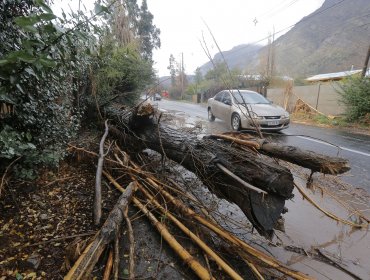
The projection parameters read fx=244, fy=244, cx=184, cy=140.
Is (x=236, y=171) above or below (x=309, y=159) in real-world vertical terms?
below

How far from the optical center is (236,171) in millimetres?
2541

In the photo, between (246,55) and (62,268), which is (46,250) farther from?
(246,55)

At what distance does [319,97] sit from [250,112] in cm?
1041

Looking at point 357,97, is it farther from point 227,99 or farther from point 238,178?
point 238,178

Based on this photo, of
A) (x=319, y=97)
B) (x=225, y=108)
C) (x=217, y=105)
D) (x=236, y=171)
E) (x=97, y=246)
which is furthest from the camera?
(x=319, y=97)

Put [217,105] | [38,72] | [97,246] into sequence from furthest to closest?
1. [217,105]
2. [38,72]
3. [97,246]

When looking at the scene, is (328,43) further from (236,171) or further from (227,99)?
(236,171)

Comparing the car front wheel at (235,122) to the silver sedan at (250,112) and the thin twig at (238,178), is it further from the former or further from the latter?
the thin twig at (238,178)

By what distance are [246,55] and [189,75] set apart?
59924 millimetres

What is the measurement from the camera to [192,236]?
88.8 inches

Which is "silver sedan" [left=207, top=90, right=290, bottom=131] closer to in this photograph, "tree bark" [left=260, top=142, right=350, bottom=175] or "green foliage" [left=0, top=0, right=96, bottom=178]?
"tree bark" [left=260, top=142, right=350, bottom=175]

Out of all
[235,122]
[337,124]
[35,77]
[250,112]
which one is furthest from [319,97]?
[35,77]

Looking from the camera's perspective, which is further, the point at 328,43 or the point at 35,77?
the point at 328,43

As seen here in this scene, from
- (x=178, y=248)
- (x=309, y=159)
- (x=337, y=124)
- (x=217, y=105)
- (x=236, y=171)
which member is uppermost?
(x=309, y=159)
